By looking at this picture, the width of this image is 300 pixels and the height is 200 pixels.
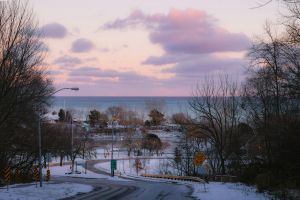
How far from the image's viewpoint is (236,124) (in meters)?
61.4

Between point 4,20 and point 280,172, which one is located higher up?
point 4,20

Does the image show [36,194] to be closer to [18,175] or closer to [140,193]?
[140,193]

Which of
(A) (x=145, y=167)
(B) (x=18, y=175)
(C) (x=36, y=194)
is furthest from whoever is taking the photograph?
(A) (x=145, y=167)

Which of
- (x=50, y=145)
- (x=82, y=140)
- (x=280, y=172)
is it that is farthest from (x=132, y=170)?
(x=280, y=172)

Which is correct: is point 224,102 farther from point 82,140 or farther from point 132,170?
point 82,140

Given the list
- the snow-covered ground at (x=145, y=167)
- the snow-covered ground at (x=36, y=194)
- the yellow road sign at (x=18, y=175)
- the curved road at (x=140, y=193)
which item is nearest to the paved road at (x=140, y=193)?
the curved road at (x=140, y=193)

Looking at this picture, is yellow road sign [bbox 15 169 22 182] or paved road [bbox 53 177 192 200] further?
yellow road sign [bbox 15 169 22 182]

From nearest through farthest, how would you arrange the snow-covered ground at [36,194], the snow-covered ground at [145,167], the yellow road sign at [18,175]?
the snow-covered ground at [36,194]
the yellow road sign at [18,175]
the snow-covered ground at [145,167]

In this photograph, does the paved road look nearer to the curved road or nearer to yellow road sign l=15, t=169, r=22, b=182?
the curved road

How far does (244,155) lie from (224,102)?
28.6ft

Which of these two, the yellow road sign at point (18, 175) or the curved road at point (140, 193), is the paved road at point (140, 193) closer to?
the curved road at point (140, 193)

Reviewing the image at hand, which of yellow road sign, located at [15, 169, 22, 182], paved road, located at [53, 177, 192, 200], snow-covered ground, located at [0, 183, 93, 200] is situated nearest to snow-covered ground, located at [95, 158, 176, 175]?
yellow road sign, located at [15, 169, 22, 182]

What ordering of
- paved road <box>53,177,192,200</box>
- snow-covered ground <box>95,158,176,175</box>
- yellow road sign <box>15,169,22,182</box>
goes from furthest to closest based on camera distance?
snow-covered ground <box>95,158,176,175</box>
yellow road sign <box>15,169,22,182</box>
paved road <box>53,177,192,200</box>

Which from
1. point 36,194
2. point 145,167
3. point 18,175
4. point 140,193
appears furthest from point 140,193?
point 145,167
